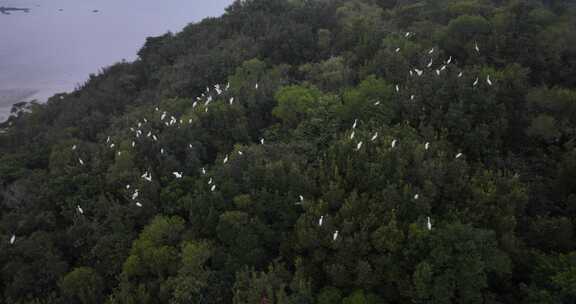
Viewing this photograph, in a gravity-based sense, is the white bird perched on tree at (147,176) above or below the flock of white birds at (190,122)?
below

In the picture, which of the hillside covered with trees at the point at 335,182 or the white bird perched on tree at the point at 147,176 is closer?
the hillside covered with trees at the point at 335,182

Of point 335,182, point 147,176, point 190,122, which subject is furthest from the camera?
point 190,122

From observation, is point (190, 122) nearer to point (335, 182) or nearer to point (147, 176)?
point (147, 176)

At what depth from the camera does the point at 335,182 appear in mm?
11367

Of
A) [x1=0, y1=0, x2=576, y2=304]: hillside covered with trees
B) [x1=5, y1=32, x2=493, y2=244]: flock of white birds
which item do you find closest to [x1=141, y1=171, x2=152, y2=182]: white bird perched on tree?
[x1=5, y1=32, x2=493, y2=244]: flock of white birds

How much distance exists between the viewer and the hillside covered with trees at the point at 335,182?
9695 millimetres

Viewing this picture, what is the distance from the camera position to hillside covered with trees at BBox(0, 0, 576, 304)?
9.70 meters

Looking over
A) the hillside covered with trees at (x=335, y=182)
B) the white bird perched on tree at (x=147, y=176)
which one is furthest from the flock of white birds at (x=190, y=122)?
the hillside covered with trees at (x=335, y=182)

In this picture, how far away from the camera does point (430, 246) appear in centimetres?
935

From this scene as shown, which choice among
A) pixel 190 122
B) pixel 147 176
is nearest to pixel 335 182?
pixel 147 176

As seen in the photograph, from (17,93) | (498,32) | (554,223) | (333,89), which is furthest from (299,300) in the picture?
(17,93)

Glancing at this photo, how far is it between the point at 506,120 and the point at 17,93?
33384mm

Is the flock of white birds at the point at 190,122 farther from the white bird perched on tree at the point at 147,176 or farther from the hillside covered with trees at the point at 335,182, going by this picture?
the hillside covered with trees at the point at 335,182

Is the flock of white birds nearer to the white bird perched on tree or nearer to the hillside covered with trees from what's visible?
the white bird perched on tree
